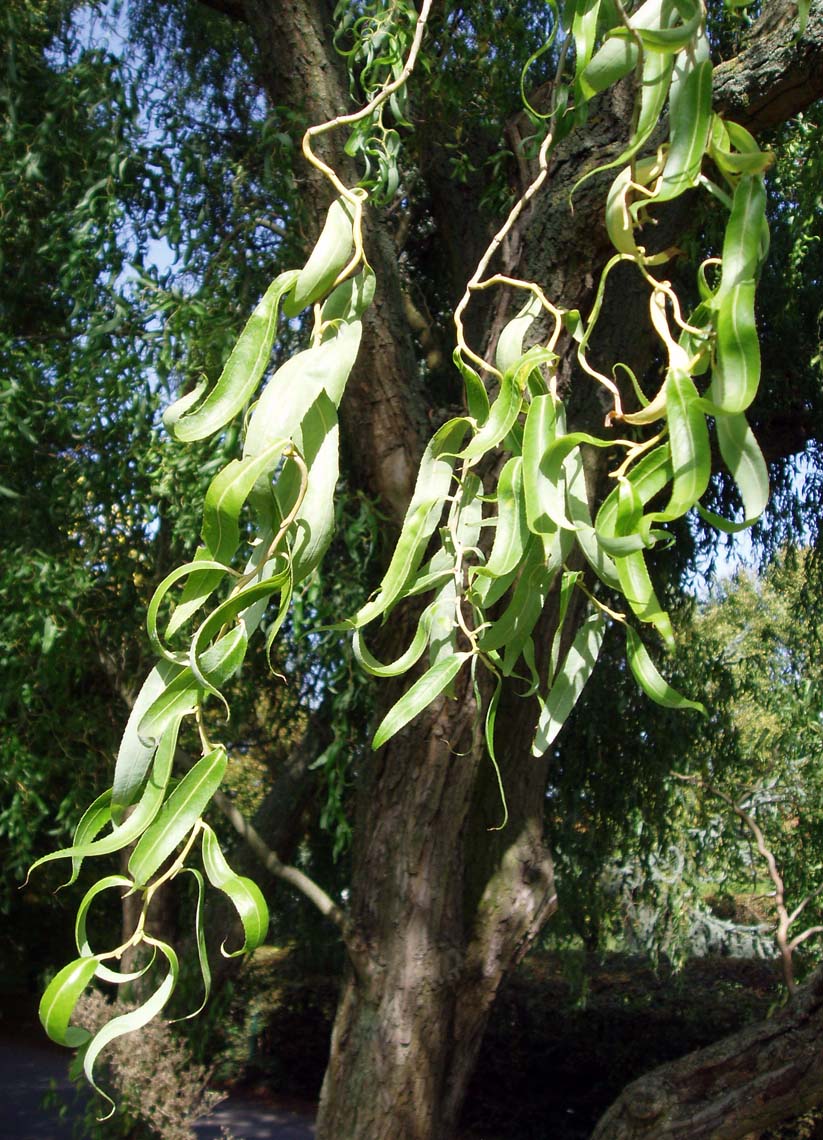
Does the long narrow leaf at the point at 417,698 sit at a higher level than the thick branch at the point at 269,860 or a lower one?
lower

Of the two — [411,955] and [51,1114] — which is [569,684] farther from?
[51,1114]

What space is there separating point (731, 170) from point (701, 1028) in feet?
21.2

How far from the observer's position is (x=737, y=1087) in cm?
300

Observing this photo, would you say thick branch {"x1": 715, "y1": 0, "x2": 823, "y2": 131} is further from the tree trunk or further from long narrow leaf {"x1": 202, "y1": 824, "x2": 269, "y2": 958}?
long narrow leaf {"x1": 202, "y1": 824, "x2": 269, "y2": 958}

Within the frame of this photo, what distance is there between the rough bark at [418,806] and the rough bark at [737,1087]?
87 millimetres

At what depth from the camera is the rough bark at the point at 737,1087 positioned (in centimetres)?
293

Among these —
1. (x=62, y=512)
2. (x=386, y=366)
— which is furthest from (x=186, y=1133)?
(x=386, y=366)

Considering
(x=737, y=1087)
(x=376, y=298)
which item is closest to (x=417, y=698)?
(x=376, y=298)

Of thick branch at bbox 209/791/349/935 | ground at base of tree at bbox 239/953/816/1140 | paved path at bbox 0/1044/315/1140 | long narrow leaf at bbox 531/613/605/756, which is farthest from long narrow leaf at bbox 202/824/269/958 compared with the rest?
paved path at bbox 0/1044/315/1140

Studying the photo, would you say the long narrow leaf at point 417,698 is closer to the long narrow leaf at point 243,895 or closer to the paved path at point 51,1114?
the long narrow leaf at point 243,895

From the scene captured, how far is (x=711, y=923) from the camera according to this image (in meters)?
6.57

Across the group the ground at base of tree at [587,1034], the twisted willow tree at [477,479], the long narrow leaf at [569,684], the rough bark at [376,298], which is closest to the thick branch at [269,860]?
the rough bark at [376,298]

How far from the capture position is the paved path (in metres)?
6.10

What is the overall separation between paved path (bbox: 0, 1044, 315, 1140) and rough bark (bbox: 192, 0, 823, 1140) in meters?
3.47
